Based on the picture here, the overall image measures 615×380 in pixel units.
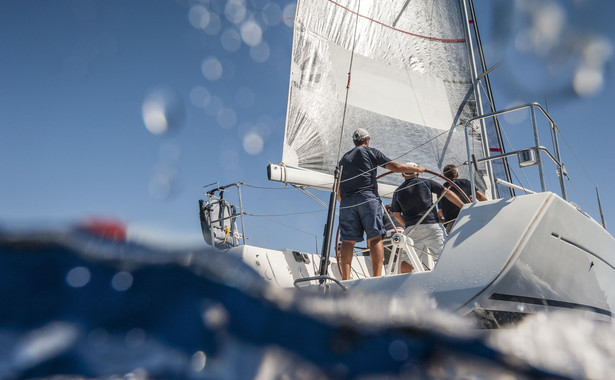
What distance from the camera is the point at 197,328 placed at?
569mm

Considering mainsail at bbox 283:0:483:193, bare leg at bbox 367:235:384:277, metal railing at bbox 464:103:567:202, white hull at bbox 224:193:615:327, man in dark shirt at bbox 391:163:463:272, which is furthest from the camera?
mainsail at bbox 283:0:483:193

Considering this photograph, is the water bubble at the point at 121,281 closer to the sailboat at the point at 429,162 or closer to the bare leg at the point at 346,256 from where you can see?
the sailboat at the point at 429,162

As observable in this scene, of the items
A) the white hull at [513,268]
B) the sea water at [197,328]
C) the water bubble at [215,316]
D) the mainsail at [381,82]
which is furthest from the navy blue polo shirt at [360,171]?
the water bubble at [215,316]

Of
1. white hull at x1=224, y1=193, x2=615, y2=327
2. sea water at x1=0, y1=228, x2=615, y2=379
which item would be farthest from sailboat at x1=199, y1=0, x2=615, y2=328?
sea water at x1=0, y1=228, x2=615, y2=379

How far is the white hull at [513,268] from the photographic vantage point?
72.5 inches

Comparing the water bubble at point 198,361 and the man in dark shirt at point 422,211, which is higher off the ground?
the water bubble at point 198,361

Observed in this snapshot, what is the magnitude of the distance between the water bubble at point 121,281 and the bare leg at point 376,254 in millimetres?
2262

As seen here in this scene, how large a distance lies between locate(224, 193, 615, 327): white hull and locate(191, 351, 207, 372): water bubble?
1.20 metres

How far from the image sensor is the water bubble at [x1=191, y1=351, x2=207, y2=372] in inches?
21.0

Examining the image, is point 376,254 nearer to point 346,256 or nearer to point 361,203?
point 346,256

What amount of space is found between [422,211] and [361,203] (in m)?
0.69

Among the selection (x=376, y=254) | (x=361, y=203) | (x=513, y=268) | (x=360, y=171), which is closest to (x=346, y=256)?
(x=376, y=254)

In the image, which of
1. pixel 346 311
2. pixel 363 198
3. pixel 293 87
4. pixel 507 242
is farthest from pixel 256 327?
pixel 293 87

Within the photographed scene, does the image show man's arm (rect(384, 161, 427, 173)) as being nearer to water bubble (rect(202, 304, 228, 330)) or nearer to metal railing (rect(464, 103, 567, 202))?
metal railing (rect(464, 103, 567, 202))
